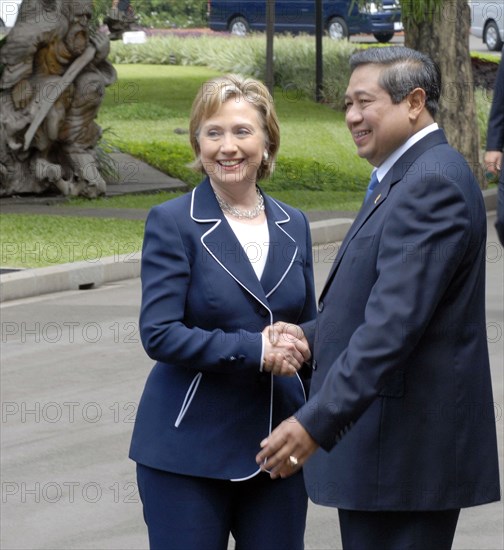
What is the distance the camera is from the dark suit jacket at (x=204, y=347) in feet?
12.4

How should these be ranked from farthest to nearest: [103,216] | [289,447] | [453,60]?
[453,60]
[103,216]
[289,447]

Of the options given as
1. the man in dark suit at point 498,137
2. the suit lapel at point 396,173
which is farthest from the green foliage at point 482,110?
the suit lapel at point 396,173

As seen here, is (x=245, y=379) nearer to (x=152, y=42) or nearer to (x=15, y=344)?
(x=15, y=344)

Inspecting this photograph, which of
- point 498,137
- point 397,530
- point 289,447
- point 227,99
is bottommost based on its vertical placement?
point 498,137

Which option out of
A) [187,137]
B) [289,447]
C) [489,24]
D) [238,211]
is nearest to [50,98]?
[187,137]

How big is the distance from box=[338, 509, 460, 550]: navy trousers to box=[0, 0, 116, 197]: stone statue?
14.4 m

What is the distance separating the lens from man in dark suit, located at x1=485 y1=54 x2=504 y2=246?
7.04 m

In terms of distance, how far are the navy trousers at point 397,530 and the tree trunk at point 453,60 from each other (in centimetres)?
1544

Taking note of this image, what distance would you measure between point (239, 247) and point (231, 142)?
0.29m

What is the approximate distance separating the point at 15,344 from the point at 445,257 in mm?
7159

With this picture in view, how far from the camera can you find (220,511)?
3.87 meters

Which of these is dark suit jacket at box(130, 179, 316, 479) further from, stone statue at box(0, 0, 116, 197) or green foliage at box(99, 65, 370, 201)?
stone statue at box(0, 0, 116, 197)

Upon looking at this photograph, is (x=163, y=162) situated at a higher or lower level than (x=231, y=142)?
lower

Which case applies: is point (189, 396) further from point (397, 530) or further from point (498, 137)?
point (498, 137)
